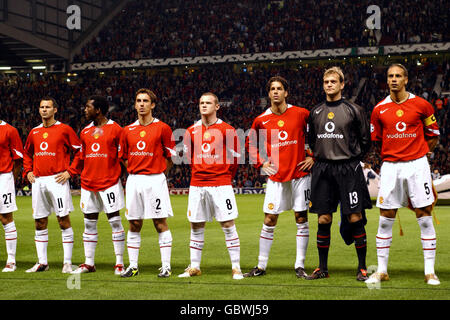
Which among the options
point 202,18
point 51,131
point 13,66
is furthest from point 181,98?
point 51,131

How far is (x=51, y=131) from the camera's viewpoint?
7992mm

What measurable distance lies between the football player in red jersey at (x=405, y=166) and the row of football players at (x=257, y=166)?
0.04 feet

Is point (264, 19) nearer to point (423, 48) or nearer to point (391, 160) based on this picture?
point (423, 48)

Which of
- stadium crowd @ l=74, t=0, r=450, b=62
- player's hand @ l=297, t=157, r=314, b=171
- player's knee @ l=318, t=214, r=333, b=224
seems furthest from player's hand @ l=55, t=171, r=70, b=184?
stadium crowd @ l=74, t=0, r=450, b=62

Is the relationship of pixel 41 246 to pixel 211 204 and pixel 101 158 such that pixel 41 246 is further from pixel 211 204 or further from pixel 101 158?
pixel 211 204

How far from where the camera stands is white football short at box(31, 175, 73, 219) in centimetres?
781

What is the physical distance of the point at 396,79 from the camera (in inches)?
260

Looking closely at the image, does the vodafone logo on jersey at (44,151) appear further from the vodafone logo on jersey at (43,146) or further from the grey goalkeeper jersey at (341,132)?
the grey goalkeeper jersey at (341,132)

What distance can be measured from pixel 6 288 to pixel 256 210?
1359 cm

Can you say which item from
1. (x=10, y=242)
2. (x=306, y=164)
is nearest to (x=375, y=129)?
(x=306, y=164)

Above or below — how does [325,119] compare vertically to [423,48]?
below

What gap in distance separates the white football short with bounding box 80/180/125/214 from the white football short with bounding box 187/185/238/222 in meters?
1.05

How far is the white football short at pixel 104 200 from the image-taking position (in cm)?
757

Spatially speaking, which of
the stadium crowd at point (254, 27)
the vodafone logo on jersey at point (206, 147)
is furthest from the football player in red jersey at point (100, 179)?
the stadium crowd at point (254, 27)
